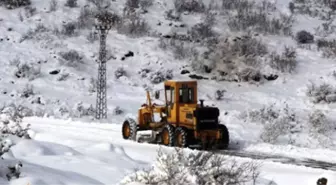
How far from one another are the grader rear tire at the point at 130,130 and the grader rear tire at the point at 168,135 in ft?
4.96

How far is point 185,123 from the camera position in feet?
59.4

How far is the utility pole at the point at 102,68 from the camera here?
2752 cm

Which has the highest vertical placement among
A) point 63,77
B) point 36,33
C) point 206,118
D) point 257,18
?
point 257,18

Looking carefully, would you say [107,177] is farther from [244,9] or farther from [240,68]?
[244,9]

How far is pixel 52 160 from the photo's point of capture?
10.5m

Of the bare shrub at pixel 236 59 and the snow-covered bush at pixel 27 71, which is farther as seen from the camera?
the snow-covered bush at pixel 27 71

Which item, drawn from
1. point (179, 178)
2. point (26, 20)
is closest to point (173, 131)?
point (179, 178)

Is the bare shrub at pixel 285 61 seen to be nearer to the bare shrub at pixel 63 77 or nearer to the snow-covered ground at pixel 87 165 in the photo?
the bare shrub at pixel 63 77

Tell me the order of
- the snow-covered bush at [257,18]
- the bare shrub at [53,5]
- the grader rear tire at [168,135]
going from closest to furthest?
1. the grader rear tire at [168,135]
2. the snow-covered bush at [257,18]
3. the bare shrub at [53,5]

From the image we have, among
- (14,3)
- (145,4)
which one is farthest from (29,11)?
(145,4)

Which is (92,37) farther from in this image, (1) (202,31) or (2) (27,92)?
(2) (27,92)

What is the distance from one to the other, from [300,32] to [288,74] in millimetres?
5539

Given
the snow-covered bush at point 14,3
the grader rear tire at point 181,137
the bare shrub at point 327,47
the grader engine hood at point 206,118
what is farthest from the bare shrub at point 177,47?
the grader rear tire at point 181,137

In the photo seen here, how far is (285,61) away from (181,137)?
1679cm
